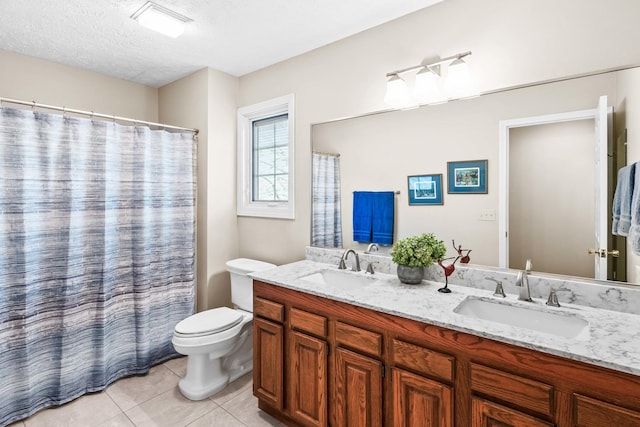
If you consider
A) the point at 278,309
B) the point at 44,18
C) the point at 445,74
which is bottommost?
the point at 278,309

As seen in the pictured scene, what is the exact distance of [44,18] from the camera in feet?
6.88

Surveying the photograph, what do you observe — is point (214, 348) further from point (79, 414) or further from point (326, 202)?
point (326, 202)

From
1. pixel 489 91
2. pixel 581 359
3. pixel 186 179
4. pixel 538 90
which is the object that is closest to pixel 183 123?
pixel 186 179

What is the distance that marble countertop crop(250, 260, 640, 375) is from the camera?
1063 mm

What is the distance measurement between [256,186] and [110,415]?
6.51 ft

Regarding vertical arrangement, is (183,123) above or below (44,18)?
below

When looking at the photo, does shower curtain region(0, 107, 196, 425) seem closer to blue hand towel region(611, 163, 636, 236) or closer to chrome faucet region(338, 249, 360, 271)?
chrome faucet region(338, 249, 360, 271)

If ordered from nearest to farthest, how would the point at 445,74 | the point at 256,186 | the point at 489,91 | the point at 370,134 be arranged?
the point at 489,91, the point at 445,74, the point at 370,134, the point at 256,186

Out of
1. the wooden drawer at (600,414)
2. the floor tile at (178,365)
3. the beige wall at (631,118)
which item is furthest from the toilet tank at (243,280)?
the beige wall at (631,118)

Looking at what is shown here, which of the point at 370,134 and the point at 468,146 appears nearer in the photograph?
the point at 468,146

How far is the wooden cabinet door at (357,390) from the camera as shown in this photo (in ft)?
4.94

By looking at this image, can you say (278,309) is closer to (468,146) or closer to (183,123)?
(468,146)

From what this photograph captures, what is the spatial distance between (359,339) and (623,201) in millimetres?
1276

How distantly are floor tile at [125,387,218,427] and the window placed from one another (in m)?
1.46
